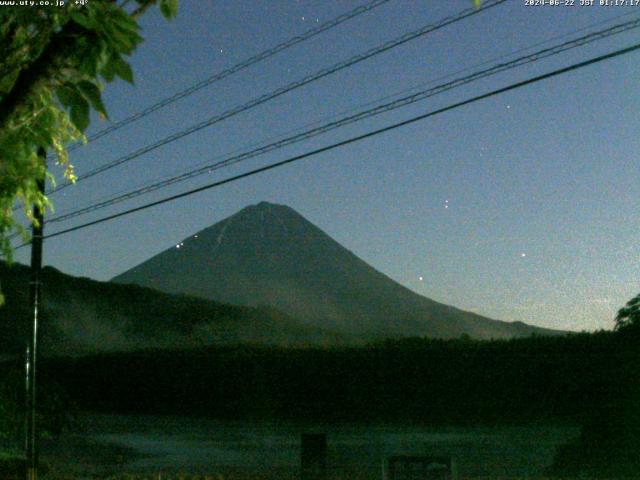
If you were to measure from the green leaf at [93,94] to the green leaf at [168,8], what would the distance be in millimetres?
579

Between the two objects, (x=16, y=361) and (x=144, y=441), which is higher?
(x=16, y=361)

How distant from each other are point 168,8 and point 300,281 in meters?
103

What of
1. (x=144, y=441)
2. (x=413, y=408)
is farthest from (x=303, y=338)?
(x=144, y=441)

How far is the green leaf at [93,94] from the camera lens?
357 centimetres

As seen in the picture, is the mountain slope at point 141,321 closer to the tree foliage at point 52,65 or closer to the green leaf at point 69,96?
the tree foliage at point 52,65

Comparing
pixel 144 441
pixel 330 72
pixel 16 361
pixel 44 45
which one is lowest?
pixel 144 441

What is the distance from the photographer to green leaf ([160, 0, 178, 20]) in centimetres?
396

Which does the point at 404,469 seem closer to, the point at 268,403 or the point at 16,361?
the point at 16,361

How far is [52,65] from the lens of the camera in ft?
12.3

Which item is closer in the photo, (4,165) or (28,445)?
(4,165)

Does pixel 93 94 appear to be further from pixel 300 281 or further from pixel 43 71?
pixel 300 281

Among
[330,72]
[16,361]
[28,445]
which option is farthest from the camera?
[16,361]

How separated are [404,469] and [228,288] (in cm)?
9540

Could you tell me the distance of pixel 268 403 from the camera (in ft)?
127
